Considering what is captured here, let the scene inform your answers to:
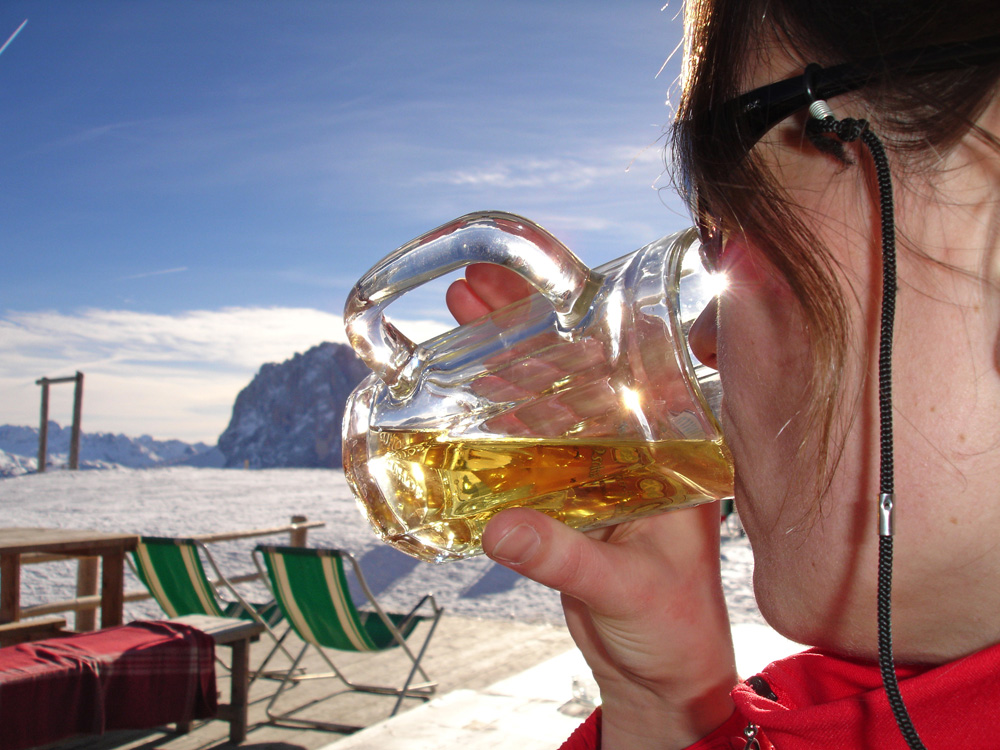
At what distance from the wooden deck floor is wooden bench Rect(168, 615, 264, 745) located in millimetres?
79

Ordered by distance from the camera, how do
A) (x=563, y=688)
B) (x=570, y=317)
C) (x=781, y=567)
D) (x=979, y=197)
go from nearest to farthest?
(x=979, y=197)
(x=781, y=567)
(x=570, y=317)
(x=563, y=688)

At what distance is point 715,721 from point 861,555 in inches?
25.8

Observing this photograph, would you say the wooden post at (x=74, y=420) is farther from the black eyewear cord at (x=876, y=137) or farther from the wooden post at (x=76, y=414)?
the black eyewear cord at (x=876, y=137)

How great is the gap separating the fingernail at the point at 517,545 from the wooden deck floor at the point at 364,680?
308 centimetres

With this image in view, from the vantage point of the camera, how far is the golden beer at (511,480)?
802 millimetres

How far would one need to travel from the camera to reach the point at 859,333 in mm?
562

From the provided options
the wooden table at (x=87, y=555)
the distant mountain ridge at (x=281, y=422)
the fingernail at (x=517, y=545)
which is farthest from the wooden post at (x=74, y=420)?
the distant mountain ridge at (x=281, y=422)

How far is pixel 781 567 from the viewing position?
2.13 feet

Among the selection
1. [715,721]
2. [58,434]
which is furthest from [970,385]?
[58,434]

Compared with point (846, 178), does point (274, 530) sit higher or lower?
lower

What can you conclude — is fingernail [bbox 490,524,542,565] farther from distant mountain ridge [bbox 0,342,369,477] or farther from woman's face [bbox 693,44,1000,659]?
distant mountain ridge [bbox 0,342,369,477]

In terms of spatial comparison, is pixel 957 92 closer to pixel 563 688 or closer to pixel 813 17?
pixel 813 17

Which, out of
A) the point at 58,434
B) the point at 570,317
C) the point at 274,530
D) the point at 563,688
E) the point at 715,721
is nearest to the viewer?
the point at 570,317

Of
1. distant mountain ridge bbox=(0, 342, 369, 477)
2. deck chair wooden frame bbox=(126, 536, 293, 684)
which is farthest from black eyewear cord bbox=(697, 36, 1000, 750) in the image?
distant mountain ridge bbox=(0, 342, 369, 477)
